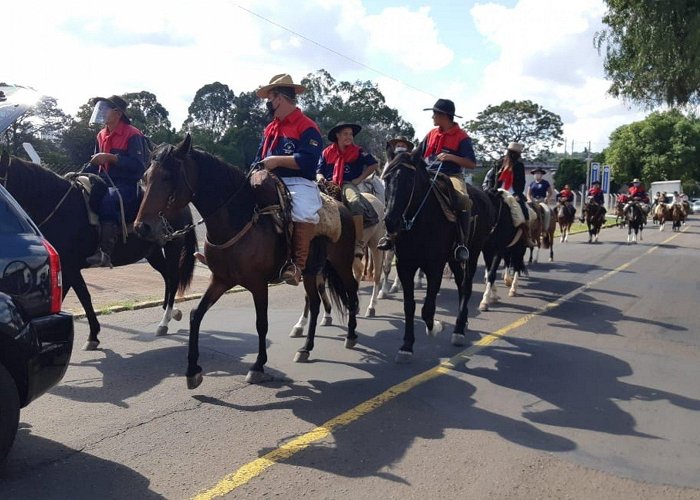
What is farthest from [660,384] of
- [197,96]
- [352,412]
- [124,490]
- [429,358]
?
[197,96]

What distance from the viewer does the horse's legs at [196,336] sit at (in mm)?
5586

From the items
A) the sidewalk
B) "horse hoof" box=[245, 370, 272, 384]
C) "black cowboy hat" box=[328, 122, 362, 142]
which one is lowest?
"horse hoof" box=[245, 370, 272, 384]

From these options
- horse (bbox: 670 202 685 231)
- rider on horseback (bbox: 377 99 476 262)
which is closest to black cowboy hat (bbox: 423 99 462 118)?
rider on horseback (bbox: 377 99 476 262)

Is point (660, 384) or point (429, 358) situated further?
point (429, 358)

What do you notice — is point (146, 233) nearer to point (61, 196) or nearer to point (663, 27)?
point (61, 196)

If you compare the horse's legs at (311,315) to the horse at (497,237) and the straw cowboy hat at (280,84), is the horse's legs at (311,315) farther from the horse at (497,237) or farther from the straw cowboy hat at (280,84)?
the horse at (497,237)

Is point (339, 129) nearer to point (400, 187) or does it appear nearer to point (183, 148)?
point (400, 187)

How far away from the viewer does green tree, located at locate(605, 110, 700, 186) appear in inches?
2381

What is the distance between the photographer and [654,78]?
17625mm

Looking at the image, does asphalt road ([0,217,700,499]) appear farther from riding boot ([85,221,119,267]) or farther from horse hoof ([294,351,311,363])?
riding boot ([85,221,119,267])

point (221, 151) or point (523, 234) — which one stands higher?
point (221, 151)

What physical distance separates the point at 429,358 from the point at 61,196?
444cm

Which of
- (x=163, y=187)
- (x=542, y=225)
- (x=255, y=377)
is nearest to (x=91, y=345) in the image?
(x=255, y=377)

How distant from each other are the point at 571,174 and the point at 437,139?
5331cm
